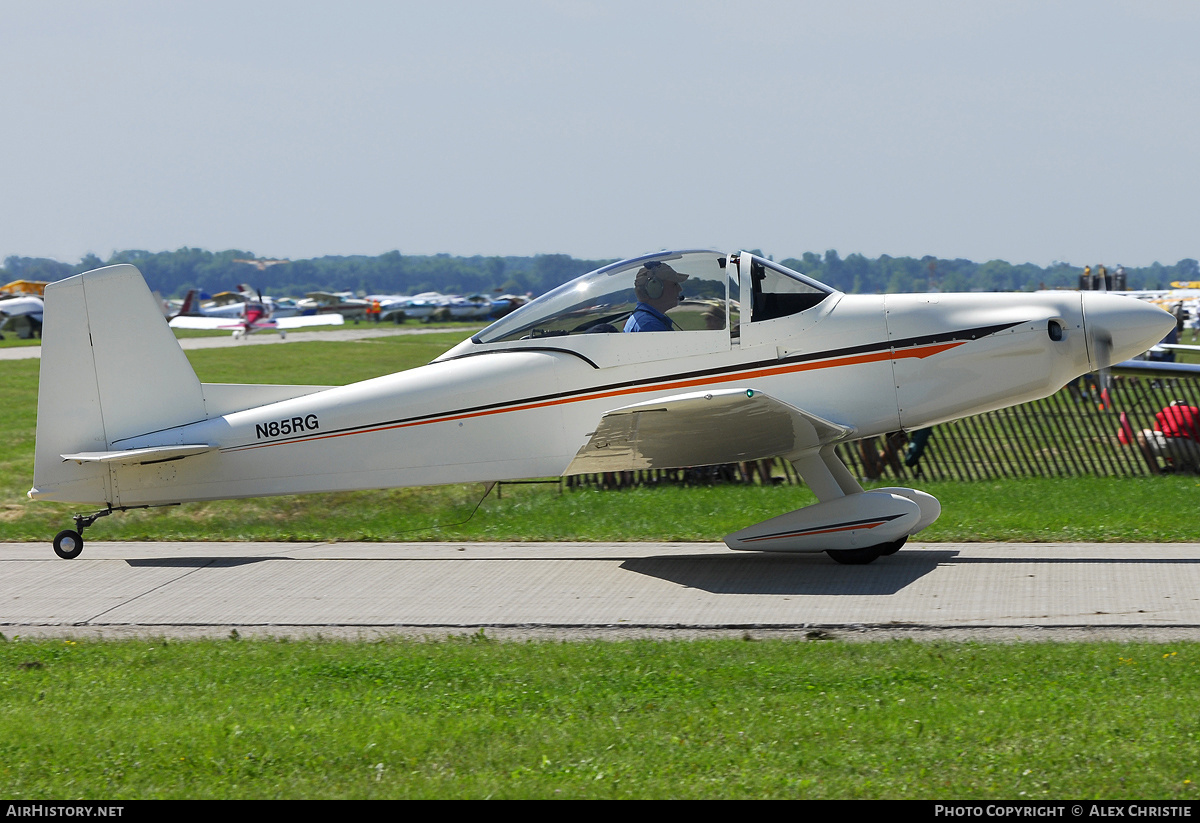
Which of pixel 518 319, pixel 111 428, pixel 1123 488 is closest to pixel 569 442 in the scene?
pixel 518 319

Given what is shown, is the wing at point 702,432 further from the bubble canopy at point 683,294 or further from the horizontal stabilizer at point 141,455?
the horizontal stabilizer at point 141,455

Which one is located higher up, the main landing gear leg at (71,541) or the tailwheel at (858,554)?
the main landing gear leg at (71,541)

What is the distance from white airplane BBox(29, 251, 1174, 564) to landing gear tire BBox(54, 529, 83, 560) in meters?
0.40

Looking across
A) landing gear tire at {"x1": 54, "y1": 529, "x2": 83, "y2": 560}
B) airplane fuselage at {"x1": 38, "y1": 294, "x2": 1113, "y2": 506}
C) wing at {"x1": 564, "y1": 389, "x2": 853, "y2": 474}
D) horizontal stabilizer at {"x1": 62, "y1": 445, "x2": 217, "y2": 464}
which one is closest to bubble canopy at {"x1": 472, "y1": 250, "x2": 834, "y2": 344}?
airplane fuselage at {"x1": 38, "y1": 294, "x2": 1113, "y2": 506}

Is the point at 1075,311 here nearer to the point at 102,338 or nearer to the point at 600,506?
the point at 600,506

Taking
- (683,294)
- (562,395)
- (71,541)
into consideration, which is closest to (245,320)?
(71,541)

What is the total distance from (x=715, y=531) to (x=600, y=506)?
1.70m

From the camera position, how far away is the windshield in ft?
26.8

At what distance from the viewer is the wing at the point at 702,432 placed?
7.34m

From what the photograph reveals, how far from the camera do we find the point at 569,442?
8375 mm

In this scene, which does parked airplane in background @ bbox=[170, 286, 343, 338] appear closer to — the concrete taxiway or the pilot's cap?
the concrete taxiway

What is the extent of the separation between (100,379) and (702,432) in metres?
4.61

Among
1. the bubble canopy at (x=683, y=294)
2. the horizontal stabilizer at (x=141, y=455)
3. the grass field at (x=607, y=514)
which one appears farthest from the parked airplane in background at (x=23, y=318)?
the bubble canopy at (x=683, y=294)

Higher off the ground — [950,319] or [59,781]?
[950,319]
